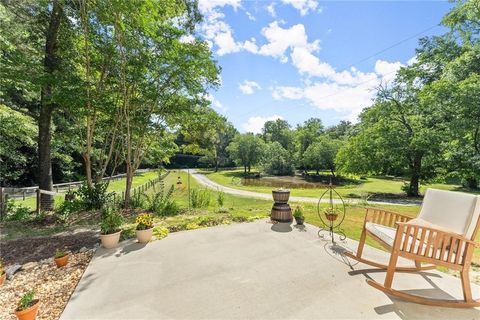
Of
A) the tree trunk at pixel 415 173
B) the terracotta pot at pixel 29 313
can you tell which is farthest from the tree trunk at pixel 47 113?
the tree trunk at pixel 415 173

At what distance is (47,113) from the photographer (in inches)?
287

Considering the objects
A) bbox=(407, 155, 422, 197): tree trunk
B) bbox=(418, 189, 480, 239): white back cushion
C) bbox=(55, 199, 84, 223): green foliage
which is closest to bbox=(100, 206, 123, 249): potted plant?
bbox=(55, 199, 84, 223): green foliage

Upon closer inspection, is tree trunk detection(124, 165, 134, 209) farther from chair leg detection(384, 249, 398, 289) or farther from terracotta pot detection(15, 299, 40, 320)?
chair leg detection(384, 249, 398, 289)

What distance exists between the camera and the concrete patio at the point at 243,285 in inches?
93.7

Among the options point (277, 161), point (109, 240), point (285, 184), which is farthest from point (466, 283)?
point (277, 161)

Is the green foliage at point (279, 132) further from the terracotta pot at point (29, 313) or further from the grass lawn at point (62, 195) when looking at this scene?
the terracotta pot at point (29, 313)

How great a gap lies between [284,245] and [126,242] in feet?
9.43

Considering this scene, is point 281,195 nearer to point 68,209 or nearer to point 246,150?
point 68,209

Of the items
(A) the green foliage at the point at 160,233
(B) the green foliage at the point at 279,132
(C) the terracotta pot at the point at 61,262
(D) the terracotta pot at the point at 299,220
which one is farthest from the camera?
(B) the green foliage at the point at 279,132

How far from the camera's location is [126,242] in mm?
4379

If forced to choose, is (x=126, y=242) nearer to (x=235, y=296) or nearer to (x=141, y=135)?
(x=235, y=296)

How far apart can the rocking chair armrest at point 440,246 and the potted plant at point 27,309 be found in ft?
12.5

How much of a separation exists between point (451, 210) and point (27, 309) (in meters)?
4.68

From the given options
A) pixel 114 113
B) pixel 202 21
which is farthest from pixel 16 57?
pixel 202 21
